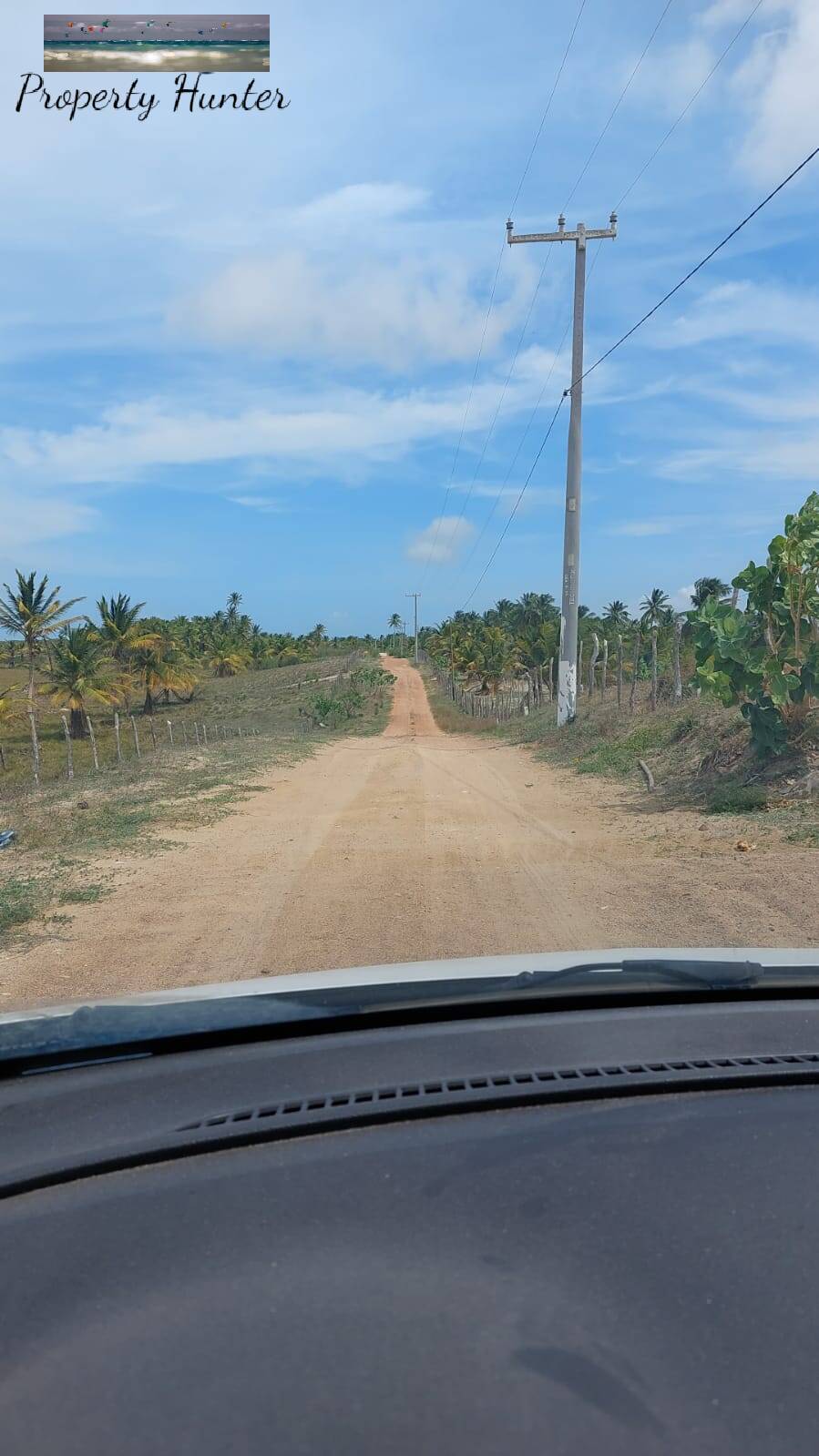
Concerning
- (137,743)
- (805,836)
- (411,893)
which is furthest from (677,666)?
(411,893)

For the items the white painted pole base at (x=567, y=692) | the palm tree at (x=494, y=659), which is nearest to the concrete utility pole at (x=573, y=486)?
the white painted pole base at (x=567, y=692)

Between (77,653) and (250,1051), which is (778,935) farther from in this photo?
(77,653)

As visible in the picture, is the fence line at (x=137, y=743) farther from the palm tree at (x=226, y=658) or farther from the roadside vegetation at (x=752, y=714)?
the palm tree at (x=226, y=658)

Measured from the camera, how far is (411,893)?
27.8 ft

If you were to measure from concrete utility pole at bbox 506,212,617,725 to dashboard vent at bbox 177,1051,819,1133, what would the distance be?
2393cm

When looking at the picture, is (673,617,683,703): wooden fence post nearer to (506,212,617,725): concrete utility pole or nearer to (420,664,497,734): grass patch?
(506,212,617,725): concrete utility pole

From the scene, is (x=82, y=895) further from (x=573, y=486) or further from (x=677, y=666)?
(x=573, y=486)

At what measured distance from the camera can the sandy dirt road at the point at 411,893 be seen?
675cm

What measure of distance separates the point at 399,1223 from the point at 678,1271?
46cm

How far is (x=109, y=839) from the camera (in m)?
11.6

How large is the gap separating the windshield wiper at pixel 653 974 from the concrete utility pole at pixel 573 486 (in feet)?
76.0

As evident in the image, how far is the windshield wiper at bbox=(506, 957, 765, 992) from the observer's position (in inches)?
122

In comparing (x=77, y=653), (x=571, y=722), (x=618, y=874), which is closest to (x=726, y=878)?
(x=618, y=874)

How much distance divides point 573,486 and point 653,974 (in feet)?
80.6
